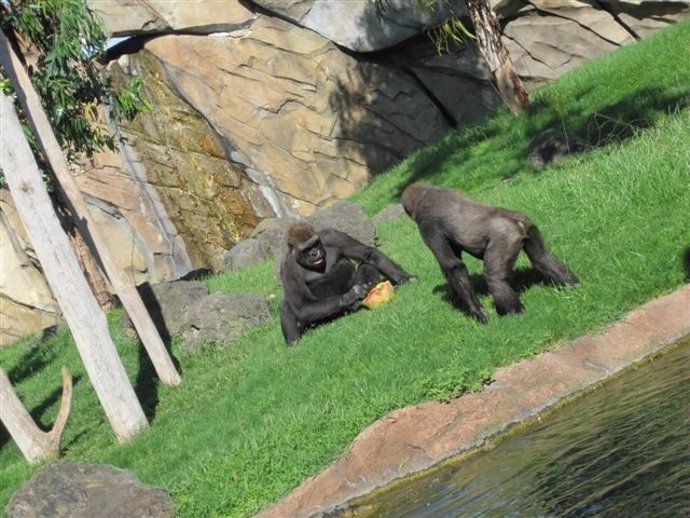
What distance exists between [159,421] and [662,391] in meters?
6.85

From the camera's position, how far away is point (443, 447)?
9.44m

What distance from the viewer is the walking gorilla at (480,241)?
10.8 m

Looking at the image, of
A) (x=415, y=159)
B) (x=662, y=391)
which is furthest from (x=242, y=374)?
(x=415, y=159)

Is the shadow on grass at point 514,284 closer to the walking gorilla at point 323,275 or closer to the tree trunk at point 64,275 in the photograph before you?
the walking gorilla at point 323,275

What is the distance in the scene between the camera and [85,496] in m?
10.1

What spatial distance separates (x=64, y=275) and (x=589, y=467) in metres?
7.24

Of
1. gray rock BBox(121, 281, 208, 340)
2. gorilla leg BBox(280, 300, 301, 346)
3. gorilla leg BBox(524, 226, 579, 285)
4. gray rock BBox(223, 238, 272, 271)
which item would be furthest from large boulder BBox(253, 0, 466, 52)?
gorilla leg BBox(524, 226, 579, 285)

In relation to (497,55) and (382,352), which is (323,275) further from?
(497,55)

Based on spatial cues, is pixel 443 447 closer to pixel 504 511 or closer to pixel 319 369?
pixel 504 511

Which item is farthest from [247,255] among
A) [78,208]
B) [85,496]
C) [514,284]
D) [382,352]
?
[85,496]

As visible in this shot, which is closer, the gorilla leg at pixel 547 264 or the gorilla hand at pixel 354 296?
the gorilla leg at pixel 547 264

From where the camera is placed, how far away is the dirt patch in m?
9.41

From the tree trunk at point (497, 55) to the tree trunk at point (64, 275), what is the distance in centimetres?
1167

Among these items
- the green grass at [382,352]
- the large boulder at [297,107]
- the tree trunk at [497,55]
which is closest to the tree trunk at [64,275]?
the green grass at [382,352]
